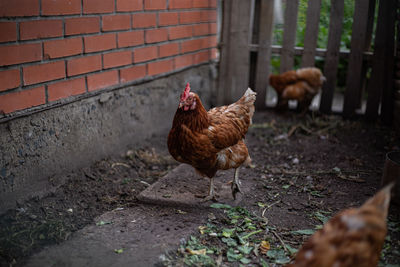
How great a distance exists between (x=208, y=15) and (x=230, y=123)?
103 inches

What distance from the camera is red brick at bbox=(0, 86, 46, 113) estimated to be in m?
2.89

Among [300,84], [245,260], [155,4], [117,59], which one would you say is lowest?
[245,260]

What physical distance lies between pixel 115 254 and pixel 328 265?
4.46 ft

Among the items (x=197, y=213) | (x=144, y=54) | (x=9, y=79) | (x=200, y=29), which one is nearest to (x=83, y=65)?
(x=9, y=79)

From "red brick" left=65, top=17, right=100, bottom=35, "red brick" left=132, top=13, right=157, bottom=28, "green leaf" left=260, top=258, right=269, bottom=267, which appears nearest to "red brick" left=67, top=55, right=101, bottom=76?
"red brick" left=65, top=17, right=100, bottom=35

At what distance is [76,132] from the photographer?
3643mm

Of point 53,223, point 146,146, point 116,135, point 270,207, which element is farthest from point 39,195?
point 270,207

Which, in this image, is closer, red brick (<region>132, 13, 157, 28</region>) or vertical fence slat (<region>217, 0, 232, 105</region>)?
red brick (<region>132, 13, 157, 28</region>)

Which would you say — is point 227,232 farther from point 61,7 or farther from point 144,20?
point 144,20

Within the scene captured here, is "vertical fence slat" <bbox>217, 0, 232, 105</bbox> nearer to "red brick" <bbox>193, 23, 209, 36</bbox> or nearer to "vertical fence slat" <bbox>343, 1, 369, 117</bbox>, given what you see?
"red brick" <bbox>193, 23, 209, 36</bbox>

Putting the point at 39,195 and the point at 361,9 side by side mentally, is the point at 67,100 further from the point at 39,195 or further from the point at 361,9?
the point at 361,9

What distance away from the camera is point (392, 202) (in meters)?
3.18

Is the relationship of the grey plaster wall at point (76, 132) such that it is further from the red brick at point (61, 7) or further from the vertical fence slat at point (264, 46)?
the vertical fence slat at point (264, 46)

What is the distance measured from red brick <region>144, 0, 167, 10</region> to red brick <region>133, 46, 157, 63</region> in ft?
1.37
